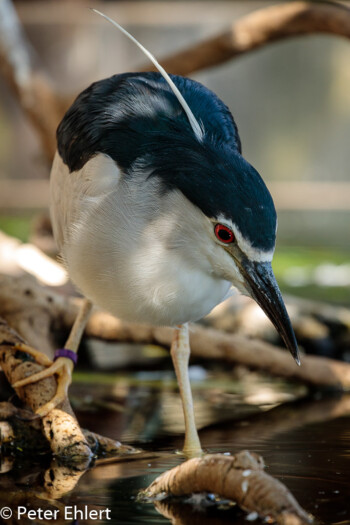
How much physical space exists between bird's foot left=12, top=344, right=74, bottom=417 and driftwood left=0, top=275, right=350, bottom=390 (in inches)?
26.0

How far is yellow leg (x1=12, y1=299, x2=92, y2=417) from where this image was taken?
8.26ft

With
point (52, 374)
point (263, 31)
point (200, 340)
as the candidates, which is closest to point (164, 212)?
point (52, 374)

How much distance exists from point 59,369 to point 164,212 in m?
0.88

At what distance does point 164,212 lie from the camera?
7.04 ft

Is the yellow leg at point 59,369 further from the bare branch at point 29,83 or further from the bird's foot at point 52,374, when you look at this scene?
the bare branch at point 29,83

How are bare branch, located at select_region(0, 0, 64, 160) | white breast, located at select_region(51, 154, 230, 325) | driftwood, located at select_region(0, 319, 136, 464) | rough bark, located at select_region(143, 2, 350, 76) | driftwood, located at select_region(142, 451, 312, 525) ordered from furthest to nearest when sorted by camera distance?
bare branch, located at select_region(0, 0, 64, 160)
rough bark, located at select_region(143, 2, 350, 76)
driftwood, located at select_region(0, 319, 136, 464)
white breast, located at select_region(51, 154, 230, 325)
driftwood, located at select_region(142, 451, 312, 525)

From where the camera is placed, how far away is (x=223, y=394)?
3.54 metres

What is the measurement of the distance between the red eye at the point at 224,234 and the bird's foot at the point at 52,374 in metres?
0.82

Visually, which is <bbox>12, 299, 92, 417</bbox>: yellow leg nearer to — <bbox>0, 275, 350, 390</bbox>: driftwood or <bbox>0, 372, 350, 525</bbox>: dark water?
<bbox>0, 372, 350, 525</bbox>: dark water

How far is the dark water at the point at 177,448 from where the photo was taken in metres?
1.96

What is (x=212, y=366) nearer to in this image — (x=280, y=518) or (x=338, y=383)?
(x=338, y=383)

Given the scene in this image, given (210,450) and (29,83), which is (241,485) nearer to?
(210,450)

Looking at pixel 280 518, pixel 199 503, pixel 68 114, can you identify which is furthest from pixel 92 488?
pixel 68 114

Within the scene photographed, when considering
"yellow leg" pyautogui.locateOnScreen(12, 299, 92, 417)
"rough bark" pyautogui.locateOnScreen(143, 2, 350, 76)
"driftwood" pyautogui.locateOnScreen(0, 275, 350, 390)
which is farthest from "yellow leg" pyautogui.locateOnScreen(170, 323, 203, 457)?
"rough bark" pyautogui.locateOnScreen(143, 2, 350, 76)
